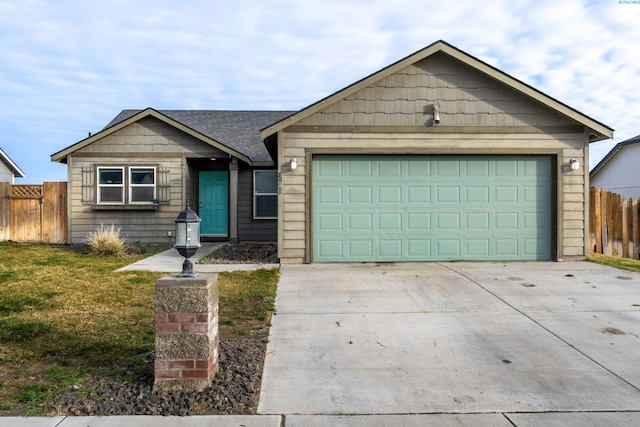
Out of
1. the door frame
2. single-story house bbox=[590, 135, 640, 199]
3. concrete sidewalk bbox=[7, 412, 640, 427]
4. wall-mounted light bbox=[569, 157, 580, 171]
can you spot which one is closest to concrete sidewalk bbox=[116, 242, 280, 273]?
the door frame

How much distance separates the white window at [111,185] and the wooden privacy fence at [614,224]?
13683 mm

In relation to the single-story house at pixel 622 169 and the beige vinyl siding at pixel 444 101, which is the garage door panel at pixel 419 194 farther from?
the single-story house at pixel 622 169

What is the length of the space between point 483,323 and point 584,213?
243 inches

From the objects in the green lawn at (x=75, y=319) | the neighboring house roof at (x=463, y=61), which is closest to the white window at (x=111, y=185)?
the green lawn at (x=75, y=319)

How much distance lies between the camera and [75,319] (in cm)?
550

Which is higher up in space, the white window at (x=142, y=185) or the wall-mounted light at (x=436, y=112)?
the wall-mounted light at (x=436, y=112)

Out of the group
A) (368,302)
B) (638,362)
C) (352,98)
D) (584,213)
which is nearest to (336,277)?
(368,302)

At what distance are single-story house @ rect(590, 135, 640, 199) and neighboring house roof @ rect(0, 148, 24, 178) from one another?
29.7 metres

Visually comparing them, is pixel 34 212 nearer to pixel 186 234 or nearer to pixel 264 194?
pixel 264 194

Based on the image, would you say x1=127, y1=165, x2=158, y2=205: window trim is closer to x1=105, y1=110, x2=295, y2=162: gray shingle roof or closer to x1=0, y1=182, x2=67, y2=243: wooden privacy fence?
x1=0, y1=182, x2=67, y2=243: wooden privacy fence

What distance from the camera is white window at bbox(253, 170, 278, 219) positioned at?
1482 cm

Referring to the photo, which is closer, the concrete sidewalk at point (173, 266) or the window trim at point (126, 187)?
the concrete sidewalk at point (173, 266)

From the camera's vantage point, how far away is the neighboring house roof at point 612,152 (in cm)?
2130

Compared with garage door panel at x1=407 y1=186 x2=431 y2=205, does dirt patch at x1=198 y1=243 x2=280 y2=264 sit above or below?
below
